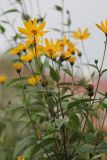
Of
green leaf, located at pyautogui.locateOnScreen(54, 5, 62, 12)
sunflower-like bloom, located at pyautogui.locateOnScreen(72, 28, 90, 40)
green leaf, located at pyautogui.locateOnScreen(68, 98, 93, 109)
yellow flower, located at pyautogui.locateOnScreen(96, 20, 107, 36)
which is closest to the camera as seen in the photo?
green leaf, located at pyautogui.locateOnScreen(68, 98, 93, 109)

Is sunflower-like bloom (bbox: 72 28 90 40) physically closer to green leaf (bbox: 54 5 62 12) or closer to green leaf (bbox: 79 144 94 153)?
green leaf (bbox: 54 5 62 12)

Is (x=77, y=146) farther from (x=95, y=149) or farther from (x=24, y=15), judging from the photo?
(x=24, y=15)

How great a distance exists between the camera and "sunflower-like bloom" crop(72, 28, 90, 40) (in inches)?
83.7

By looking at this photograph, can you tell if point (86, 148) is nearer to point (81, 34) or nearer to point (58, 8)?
point (81, 34)

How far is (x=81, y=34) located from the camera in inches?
85.3

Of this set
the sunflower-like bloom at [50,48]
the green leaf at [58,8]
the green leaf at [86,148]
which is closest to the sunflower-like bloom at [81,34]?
the green leaf at [58,8]

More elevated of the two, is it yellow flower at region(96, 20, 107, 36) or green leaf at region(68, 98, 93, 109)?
yellow flower at region(96, 20, 107, 36)

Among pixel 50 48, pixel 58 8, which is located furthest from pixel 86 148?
pixel 58 8

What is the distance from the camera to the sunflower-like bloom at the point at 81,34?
2.13m

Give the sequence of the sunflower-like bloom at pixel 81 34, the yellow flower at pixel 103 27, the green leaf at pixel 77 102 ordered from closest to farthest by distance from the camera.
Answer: the green leaf at pixel 77 102, the yellow flower at pixel 103 27, the sunflower-like bloom at pixel 81 34

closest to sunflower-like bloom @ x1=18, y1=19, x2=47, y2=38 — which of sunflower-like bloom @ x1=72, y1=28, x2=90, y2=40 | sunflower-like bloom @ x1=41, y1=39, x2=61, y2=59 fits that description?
sunflower-like bloom @ x1=41, y1=39, x2=61, y2=59

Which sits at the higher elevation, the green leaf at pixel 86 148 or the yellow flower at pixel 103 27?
the yellow flower at pixel 103 27

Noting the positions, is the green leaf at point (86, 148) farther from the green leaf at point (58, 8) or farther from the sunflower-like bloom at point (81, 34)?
the green leaf at point (58, 8)

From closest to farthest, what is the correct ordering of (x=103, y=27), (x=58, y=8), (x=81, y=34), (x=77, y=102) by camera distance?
(x=77, y=102)
(x=103, y=27)
(x=81, y=34)
(x=58, y=8)
